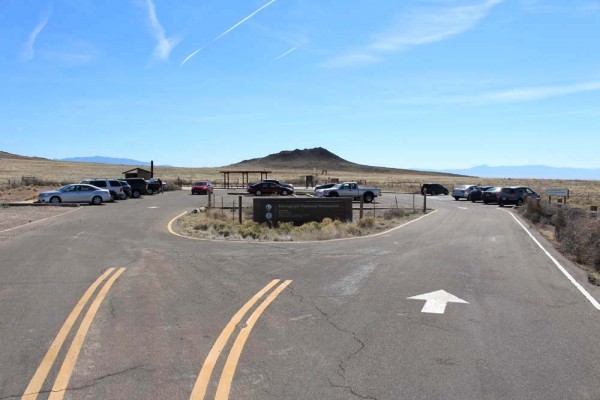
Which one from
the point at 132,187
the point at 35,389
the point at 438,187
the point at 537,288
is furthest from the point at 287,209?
the point at 438,187

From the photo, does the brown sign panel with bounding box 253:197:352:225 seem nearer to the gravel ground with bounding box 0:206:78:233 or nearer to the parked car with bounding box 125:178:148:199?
the gravel ground with bounding box 0:206:78:233

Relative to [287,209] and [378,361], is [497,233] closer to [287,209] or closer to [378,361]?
[287,209]

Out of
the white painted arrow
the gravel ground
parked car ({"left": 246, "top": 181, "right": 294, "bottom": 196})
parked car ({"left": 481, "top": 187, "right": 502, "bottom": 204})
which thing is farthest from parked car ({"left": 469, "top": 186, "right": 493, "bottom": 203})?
the white painted arrow

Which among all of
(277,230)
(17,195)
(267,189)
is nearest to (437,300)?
(277,230)

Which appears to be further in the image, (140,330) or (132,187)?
(132,187)

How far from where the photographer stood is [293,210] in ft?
92.9

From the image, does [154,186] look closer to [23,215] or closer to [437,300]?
[23,215]

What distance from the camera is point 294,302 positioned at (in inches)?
360

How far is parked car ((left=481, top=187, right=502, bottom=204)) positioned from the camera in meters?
48.5

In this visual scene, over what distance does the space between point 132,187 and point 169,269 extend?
40370mm

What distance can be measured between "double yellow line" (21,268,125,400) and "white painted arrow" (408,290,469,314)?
15.1ft

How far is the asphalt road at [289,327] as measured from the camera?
5.69 m

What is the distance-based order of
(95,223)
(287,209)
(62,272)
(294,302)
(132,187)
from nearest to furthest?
(294,302), (62,272), (95,223), (287,209), (132,187)

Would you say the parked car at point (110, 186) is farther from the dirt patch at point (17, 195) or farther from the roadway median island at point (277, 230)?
the roadway median island at point (277, 230)
